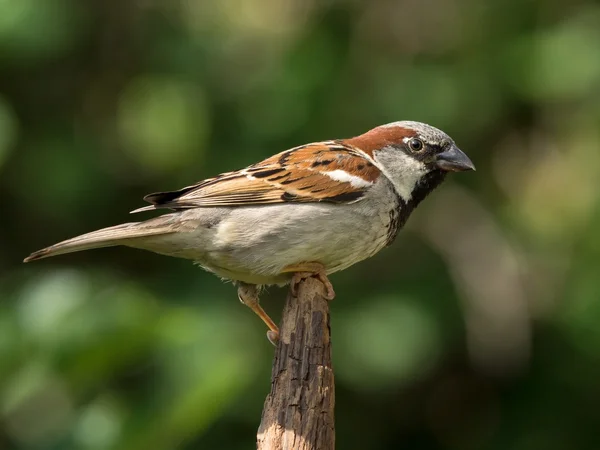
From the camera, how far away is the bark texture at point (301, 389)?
196cm

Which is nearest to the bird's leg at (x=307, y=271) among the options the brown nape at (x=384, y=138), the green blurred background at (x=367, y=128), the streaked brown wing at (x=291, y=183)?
the streaked brown wing at (x=291, y=183)

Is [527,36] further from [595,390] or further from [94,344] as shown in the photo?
[94,344]

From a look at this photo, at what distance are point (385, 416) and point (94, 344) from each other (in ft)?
7.18

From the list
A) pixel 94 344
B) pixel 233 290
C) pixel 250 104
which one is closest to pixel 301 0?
pixel 250 104

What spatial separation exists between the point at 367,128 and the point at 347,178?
164 cm

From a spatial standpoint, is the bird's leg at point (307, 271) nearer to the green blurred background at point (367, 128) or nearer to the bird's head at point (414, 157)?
the bird's head at point (414, 157)

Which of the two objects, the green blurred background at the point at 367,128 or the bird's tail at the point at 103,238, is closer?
the bird's tail at the point at 103,238

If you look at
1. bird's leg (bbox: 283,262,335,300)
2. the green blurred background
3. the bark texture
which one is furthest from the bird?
the green blurred background

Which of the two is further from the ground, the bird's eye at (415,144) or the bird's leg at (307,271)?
the bird's eye at (415,144)

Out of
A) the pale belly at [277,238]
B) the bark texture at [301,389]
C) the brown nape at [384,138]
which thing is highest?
the brown nape at [384,138]

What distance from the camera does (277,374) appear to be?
2082 millimetres

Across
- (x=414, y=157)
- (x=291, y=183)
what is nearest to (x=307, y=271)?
(x=291, y=183)

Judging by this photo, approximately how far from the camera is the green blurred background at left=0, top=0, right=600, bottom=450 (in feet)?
14.1

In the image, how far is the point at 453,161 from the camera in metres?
3.08
